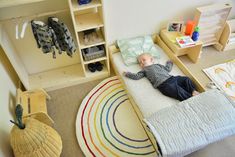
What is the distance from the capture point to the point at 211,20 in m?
2.30

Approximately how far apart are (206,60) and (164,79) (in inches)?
33.4

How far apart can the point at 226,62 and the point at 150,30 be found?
3.20 ft

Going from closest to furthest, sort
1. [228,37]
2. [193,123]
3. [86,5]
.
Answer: [193,123]
[86,5]
[228,37]

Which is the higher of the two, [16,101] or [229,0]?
[229,0]

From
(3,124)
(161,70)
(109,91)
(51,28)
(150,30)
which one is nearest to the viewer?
(3,124)

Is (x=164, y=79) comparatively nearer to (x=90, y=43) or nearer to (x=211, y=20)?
(x=90, y=43)

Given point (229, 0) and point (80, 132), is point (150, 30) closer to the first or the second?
point (229, 0)

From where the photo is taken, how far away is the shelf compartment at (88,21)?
185 cm

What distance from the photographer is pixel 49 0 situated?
5.84 feet

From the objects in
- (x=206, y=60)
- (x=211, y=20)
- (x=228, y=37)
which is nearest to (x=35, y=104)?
(x=206, y=60)

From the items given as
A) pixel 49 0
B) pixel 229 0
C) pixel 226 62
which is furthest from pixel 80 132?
pixel 229 0

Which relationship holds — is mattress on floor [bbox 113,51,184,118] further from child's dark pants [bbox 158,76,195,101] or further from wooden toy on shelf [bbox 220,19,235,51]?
wooden toy on shelf [bbox 220,19,235,51]

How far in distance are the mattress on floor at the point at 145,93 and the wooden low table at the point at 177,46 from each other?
0.20 meters

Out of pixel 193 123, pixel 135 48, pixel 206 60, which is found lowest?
pixel 206 60
